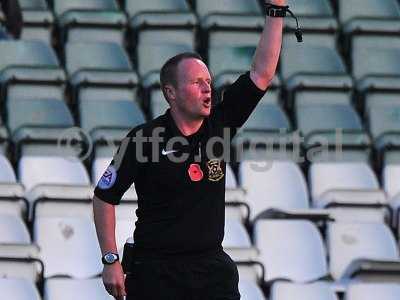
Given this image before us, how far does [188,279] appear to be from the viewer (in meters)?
5.45

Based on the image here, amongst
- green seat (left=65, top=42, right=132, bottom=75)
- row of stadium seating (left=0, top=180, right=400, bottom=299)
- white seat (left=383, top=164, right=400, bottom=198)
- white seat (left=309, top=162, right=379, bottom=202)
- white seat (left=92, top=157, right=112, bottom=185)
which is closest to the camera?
row of stadium seating (left=0, top=180, right=400, bottom=299)

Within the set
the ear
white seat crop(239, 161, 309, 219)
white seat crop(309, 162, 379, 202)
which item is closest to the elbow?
the ear

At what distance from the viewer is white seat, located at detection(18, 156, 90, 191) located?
851 centimetres

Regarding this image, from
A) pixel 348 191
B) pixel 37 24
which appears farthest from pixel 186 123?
pixel 37 24

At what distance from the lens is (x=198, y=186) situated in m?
5.43

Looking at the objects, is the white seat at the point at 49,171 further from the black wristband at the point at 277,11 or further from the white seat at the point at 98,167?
the black wristband at the point at 277,11

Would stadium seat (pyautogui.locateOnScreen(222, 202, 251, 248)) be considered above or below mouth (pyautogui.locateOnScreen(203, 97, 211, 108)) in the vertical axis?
below

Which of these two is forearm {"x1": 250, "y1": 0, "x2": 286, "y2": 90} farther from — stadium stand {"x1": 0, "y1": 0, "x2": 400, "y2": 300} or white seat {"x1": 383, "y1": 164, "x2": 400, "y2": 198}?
white seat {"x1": 383, "y1": 164, "x2": 400, "y2": 198}

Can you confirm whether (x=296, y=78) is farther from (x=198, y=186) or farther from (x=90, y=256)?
(x=198, y=186)

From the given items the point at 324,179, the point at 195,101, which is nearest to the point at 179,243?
the point at 195,101

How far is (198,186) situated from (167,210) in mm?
143

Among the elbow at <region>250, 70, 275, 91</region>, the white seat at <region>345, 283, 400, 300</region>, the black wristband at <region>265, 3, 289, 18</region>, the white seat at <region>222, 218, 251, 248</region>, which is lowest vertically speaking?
the white seat at <region>345, 283, 400, 300</region>

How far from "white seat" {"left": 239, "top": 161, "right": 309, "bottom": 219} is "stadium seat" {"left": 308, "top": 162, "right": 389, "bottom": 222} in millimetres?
119

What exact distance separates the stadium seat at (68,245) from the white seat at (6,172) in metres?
0.39
